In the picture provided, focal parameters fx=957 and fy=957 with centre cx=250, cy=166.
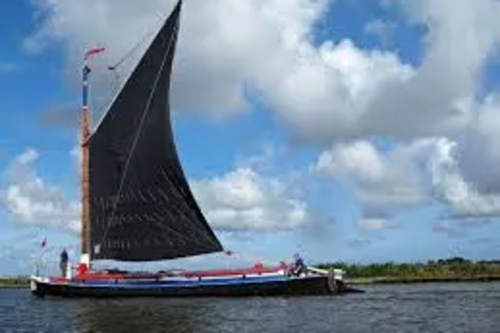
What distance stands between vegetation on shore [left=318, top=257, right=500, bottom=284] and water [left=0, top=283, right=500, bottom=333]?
99.9 feet

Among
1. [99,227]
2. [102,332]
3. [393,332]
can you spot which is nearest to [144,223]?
[99,227]

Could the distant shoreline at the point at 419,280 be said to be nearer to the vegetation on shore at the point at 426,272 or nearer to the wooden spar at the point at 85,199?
the vegetation on shore at the point at 426,272

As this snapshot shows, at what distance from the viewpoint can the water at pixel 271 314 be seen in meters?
41.9

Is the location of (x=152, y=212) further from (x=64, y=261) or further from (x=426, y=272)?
(x=426, y=272)

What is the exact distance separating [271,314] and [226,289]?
15.1 m

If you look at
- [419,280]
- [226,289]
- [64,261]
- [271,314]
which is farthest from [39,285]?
[419,280]

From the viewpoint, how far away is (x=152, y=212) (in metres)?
65.3

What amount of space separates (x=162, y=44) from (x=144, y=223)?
12.4 meters

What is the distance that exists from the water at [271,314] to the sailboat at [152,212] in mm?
2416

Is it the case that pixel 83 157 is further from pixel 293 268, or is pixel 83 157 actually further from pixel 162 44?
pixel 293 268

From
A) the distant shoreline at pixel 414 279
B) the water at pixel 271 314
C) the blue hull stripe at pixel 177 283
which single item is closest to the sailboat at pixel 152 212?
the blue hull stripe at pixel 177 283

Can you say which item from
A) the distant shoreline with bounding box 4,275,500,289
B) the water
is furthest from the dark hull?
the distant shoreline with bounding box 4,275,500,289

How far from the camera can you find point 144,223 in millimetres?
65625

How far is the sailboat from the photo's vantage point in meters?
64.3
